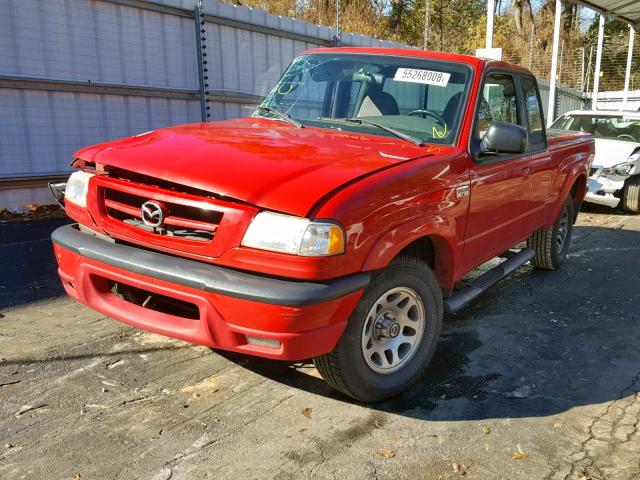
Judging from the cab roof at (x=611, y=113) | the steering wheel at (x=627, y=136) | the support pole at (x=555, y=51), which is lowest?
the steering wheel at (x=627, y=136)

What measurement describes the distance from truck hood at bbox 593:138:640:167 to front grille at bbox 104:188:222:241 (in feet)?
28.5

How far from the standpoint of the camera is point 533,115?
4848 mm

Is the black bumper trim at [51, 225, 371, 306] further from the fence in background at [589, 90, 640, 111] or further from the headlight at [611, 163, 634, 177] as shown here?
the fence in background at [589, 90, 640, 111]

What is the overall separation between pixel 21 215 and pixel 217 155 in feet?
17.8

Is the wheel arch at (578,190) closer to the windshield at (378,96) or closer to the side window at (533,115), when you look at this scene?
the side window at (533,115)

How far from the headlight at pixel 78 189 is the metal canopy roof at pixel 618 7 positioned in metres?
14.6

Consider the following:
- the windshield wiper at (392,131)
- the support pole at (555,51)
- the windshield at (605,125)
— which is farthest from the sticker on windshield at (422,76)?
the support pole at (555,51)

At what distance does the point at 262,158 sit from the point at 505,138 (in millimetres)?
1585

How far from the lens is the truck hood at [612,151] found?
948cm

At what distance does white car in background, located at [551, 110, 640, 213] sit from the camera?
30.7 feet

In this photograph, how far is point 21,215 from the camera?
23.8ft

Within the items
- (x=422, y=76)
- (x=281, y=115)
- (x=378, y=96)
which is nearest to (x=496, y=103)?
(x=422, y=76)

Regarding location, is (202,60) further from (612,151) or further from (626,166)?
(626,166)

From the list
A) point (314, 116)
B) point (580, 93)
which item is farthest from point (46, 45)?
point (580, 93)
